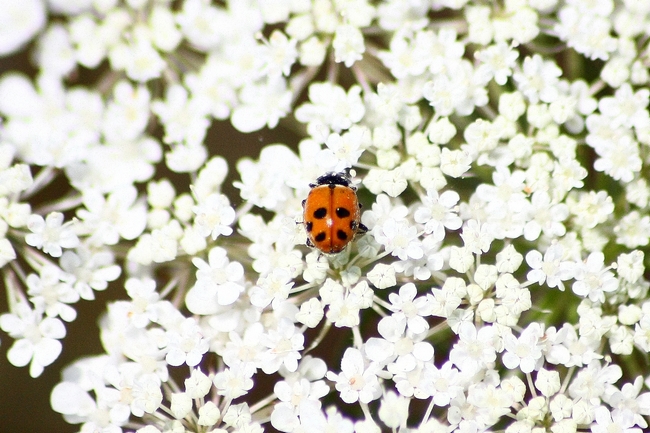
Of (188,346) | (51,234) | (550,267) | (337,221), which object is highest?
(337,221)

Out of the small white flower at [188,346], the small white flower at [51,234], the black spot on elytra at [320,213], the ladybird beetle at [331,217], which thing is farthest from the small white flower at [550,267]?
the small white flower at [51,234]

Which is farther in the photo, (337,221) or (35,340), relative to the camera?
(35,340)

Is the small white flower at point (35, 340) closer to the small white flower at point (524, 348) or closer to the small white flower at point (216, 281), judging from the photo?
the small white flower at point (216, 281)

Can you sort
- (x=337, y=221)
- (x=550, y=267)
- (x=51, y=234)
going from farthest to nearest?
(x=51, y=234)
(x=550, y=267)
(x=337, y=221)

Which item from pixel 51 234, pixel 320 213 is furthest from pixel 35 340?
pixel 320 213

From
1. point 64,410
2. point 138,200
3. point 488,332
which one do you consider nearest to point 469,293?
point 488,332

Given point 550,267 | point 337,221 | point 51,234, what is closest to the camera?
point 337,221

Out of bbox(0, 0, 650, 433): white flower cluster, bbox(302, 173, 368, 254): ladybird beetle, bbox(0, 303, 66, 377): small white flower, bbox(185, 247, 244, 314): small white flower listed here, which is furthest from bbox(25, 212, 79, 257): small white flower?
bbox(302, 173, 368, 254): ladybird beetle

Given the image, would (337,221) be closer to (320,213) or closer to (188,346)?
(320,213)

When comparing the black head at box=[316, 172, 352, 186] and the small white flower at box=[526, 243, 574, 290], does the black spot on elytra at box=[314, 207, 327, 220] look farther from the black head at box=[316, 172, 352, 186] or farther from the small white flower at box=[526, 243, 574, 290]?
the small white flower at box=[526, 243, 574, 290]
